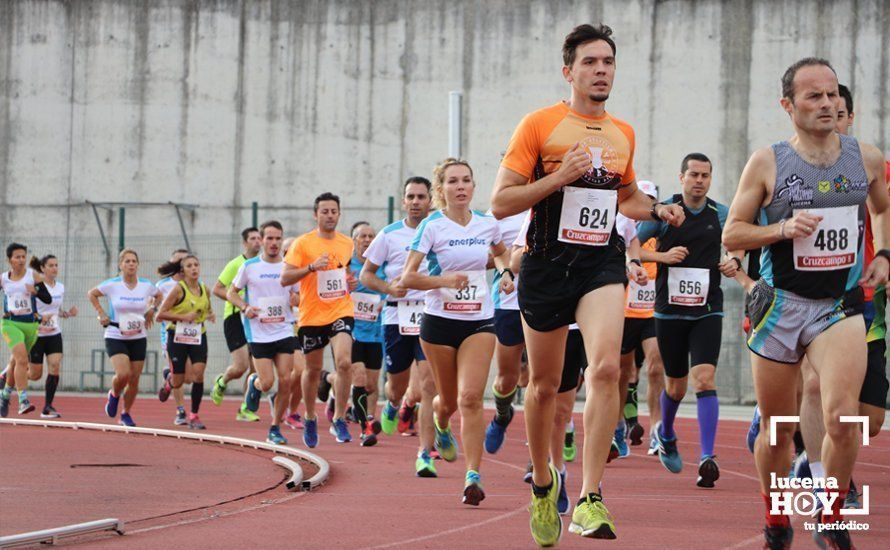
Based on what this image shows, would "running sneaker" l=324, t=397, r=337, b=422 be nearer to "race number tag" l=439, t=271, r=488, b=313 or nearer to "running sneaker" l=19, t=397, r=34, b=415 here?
"running sneaker" l=19, t=397, r=34, b=415

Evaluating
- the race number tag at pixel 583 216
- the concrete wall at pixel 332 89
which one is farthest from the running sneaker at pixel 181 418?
the race number tag at pixel 583 216

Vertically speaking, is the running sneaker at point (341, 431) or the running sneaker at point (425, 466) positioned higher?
the running sneaker at point (425, 466)

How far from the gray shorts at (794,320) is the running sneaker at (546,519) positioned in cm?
126

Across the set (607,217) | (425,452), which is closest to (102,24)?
(425,452)

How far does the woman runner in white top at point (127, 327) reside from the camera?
55.1 ft

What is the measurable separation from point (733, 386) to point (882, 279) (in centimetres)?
1649

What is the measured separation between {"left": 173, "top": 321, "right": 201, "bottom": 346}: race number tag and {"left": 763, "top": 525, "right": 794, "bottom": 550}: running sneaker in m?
11.8

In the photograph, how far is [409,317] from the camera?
40.3 ft

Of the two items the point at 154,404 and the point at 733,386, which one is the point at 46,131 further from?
the point at 733,386

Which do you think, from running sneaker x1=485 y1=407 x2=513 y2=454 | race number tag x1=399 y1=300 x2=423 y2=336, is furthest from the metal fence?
running sneaker x1=485 y1=407 x2=513 y2=454

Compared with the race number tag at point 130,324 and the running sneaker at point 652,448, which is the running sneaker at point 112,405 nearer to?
the race number tag at point 130,324

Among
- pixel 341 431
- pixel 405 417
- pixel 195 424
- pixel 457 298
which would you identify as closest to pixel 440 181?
pixel 457 298

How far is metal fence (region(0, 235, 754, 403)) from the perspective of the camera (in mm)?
24781

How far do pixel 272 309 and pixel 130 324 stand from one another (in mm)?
2837
